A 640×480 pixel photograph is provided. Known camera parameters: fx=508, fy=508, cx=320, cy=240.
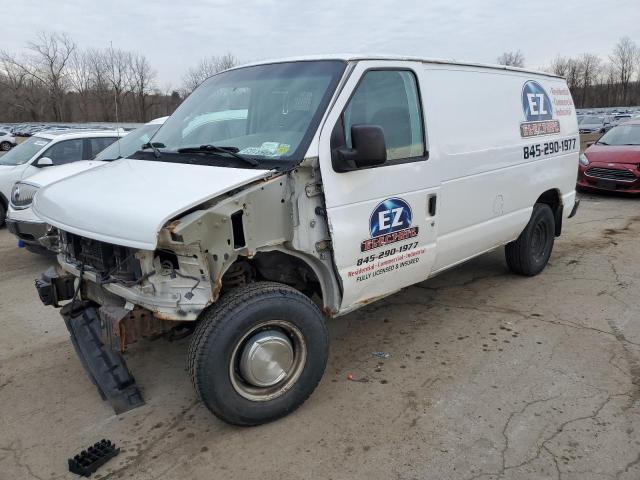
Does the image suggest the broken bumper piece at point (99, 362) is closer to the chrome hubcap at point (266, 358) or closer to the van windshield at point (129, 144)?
the chrome hubcap at point (266, 358)

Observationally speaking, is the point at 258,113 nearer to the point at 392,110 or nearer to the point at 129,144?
the point at 392,110

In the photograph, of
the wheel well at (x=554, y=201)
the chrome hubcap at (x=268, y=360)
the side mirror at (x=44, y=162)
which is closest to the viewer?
the chrome hubcap at (x=268, y=360)

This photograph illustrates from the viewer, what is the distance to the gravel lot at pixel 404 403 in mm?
2818

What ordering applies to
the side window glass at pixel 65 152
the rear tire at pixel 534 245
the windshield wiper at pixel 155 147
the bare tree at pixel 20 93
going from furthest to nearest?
the bare tree at pixel 20 93
the side window glass at pixel 65 152
the rear tire at pixel 534 245
the windshield wiper at pixel 155 147

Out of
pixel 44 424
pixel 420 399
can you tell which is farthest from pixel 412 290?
pixel 44 424

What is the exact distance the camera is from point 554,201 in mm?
5945

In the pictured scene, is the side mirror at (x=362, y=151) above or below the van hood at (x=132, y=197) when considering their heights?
above

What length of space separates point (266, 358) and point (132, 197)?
4.01ft

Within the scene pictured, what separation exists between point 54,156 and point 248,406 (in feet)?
24.7

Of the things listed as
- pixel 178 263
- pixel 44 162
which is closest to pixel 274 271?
pixel 178 263

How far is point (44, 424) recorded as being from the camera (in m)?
3.29

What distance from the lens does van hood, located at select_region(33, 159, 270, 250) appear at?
2.63 m

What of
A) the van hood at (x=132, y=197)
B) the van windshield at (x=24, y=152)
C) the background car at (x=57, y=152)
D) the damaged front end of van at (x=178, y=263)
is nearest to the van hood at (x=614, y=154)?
the damaged front end of van at (x=178, y=263)

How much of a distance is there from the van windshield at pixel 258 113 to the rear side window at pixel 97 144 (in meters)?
5.37
